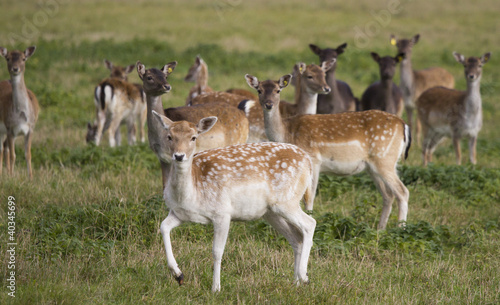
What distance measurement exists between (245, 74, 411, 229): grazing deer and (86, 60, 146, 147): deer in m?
4.89

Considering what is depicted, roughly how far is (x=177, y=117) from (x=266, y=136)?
1.54m

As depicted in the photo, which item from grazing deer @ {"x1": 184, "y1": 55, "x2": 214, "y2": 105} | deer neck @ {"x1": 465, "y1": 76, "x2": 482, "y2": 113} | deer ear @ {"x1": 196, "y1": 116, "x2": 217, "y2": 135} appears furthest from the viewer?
grazing deer @ {"x1": 184, "y1": 55, "x2": 214, "y2": 105}

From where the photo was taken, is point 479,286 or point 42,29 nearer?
point 479,286

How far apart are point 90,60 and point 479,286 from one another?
14.2 meters

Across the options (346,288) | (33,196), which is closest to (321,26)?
(33,196)

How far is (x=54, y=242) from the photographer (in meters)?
5.71

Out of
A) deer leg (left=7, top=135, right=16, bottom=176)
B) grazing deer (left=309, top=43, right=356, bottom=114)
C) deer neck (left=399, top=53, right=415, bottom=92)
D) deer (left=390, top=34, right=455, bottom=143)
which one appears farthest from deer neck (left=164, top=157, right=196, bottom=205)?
deer neck (left=399, top=53, right=415, bottom=92)

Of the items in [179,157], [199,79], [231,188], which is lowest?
[199,79]

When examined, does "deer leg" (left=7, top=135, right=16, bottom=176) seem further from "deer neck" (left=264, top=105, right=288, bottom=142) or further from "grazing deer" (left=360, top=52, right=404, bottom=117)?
"grazing deer" (left=360, top=52, right=404, bottom=117)

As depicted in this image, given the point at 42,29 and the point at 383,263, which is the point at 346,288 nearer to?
the point at 383,263

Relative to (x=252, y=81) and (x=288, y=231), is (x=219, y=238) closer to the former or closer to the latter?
(x=288, y=231)

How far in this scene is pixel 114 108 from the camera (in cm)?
1183

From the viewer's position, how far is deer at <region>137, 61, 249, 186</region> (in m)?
7.19

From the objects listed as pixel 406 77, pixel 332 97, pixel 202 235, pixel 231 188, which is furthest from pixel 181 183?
pixel 406 77
